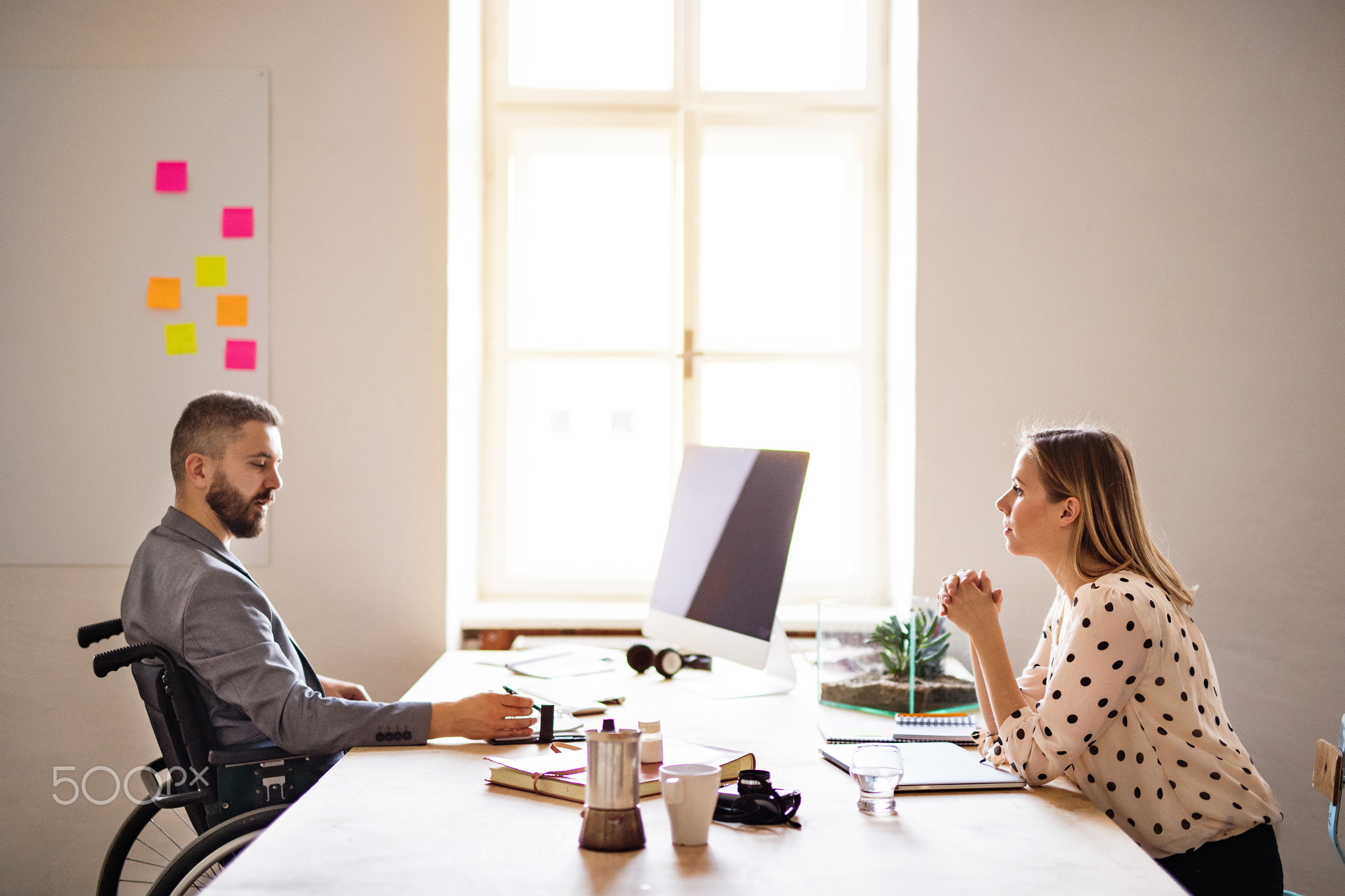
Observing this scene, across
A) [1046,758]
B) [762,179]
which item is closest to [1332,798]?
[1046,758]

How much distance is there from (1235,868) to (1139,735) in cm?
23

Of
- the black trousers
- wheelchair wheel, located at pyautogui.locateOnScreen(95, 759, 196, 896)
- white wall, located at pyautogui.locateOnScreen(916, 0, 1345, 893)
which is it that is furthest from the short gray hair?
the black trousers

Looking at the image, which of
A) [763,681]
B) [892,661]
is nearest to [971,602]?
[892,661]

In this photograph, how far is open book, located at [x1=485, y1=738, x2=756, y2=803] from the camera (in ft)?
4.69

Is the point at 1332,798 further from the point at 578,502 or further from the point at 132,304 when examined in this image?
the point at 132,304

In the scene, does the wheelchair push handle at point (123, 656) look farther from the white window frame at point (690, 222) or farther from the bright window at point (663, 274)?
the bright window at point (663, 274)

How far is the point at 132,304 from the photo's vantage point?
108 inches

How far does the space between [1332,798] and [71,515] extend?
2937mm

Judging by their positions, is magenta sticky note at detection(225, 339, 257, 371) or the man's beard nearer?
the man's beard

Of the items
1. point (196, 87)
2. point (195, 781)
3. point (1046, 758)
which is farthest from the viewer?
point (196, 87)

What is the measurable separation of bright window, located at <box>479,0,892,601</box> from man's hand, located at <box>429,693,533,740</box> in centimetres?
140

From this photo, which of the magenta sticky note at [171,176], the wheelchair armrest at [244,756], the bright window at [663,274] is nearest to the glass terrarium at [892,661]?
the bright window at [663,274]

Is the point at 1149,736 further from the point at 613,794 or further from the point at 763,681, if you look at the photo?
the point at 763,681

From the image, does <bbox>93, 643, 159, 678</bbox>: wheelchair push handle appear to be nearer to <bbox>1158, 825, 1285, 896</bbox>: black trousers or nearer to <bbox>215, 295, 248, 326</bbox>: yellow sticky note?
<bbox>215, 295, 248, 326</bbox>: yellow sticky note
